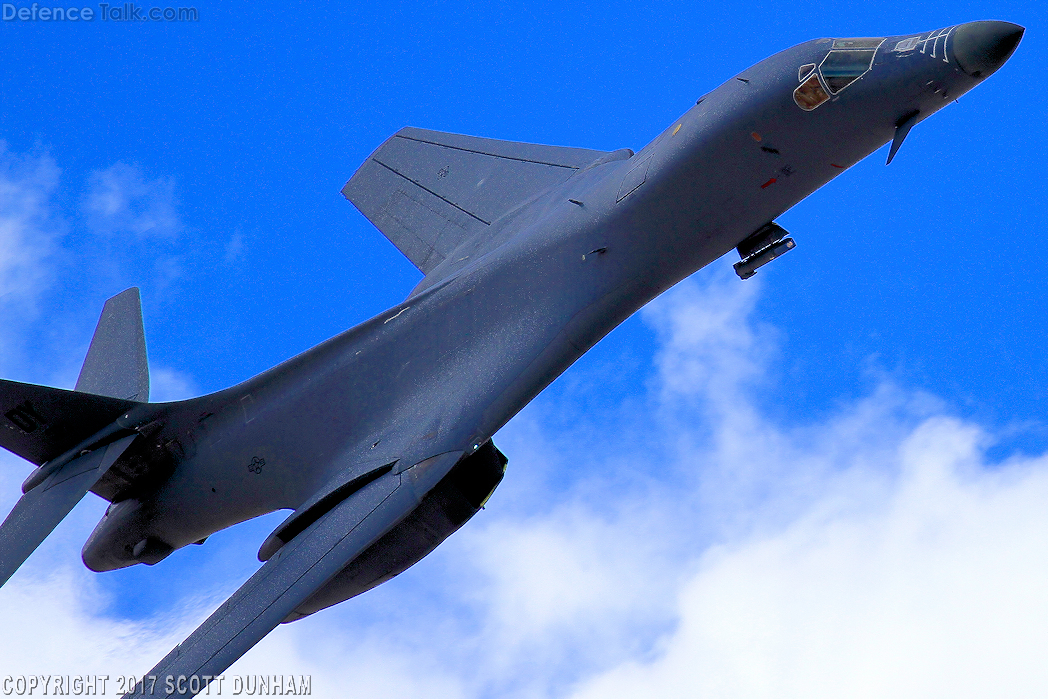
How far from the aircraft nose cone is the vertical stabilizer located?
1349cm

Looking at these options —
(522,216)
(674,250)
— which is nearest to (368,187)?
(522,216)

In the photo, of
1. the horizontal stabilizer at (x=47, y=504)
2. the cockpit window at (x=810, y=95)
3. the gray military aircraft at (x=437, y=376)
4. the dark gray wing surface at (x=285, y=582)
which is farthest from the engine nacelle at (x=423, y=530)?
the cockpit window at (x=810, y=95)

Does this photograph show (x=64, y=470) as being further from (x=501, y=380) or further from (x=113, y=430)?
(x=501, y=380)

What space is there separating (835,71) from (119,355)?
1303 cm

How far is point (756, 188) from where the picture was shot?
1448 centimetres

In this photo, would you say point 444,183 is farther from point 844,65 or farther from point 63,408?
point 844,65

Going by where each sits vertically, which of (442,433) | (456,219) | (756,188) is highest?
(456,219)

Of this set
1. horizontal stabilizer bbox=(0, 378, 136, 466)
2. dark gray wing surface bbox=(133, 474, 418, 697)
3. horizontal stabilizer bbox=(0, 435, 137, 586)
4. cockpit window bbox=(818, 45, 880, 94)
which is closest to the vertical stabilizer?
horizontal stabilizer bbox=(0, 378, 136, 466)

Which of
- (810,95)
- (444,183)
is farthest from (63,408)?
(810,95)

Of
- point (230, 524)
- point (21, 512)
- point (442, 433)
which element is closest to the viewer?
point (442, 433)

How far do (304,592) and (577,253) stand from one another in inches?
242

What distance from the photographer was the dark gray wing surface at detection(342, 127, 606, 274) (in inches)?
786

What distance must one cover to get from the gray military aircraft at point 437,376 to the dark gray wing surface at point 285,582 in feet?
0.10

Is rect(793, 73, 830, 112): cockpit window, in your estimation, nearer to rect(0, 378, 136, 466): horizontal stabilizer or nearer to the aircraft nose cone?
the aircraft nose cone
